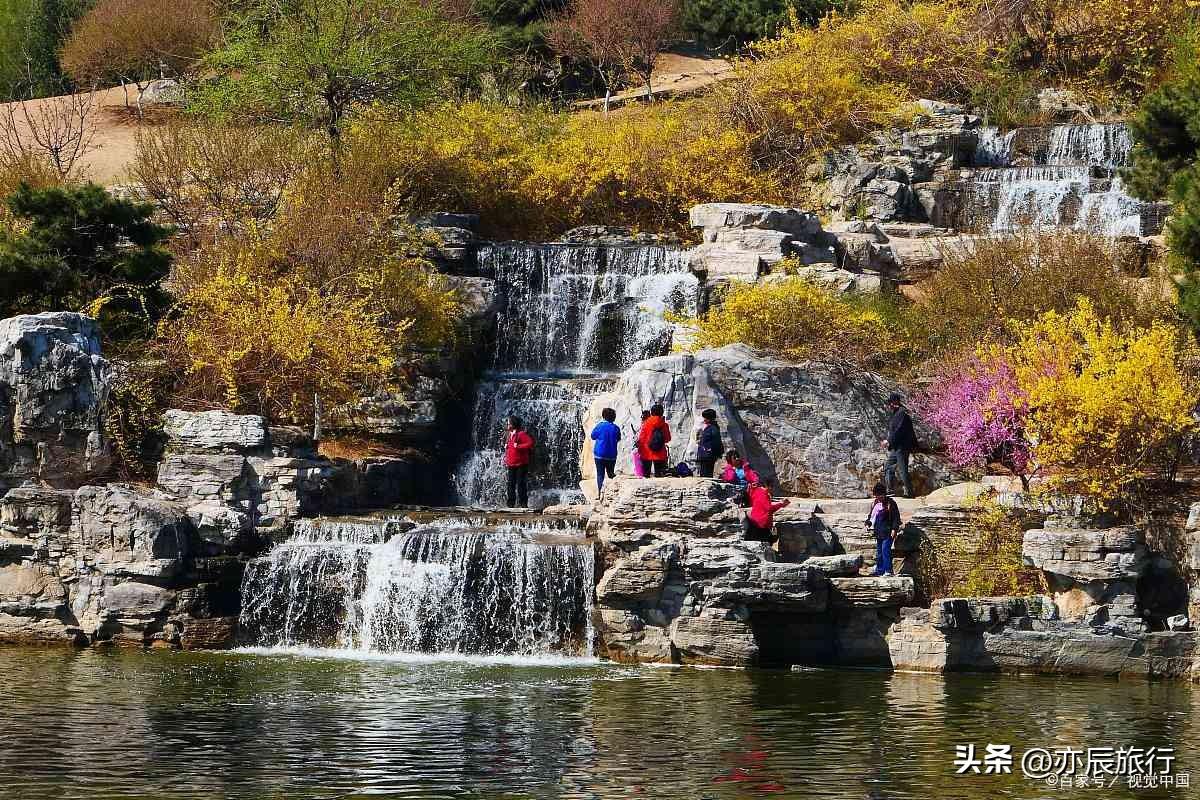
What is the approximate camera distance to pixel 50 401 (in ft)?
71.9

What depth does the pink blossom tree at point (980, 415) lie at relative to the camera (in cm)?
2238

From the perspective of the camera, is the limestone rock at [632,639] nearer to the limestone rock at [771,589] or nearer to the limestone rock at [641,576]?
the limestone rock at [641,576]

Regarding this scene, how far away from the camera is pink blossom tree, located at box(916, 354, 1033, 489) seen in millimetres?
22375

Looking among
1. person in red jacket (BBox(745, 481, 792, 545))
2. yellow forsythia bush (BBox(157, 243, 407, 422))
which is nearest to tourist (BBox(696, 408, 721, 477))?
person in red jacket (BBox(745, 481, 792, 545))

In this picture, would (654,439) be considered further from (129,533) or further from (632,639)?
(129,533)

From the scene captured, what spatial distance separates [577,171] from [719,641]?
58.5ft

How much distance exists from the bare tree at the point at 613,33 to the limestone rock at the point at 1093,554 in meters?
30.4

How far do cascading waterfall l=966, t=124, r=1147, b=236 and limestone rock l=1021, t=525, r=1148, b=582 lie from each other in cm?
1073

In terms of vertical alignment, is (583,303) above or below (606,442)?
above

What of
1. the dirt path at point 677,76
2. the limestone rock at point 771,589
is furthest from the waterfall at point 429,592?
the dirt path at point 677,76

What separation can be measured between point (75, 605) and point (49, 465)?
2177 millimetres

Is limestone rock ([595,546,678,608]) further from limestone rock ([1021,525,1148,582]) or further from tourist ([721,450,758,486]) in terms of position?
limestone rock ([1021,525,1148,582])

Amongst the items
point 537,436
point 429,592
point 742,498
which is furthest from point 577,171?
point 429,592

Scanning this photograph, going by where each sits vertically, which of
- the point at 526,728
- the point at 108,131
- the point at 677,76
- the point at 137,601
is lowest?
the point at 526,728
